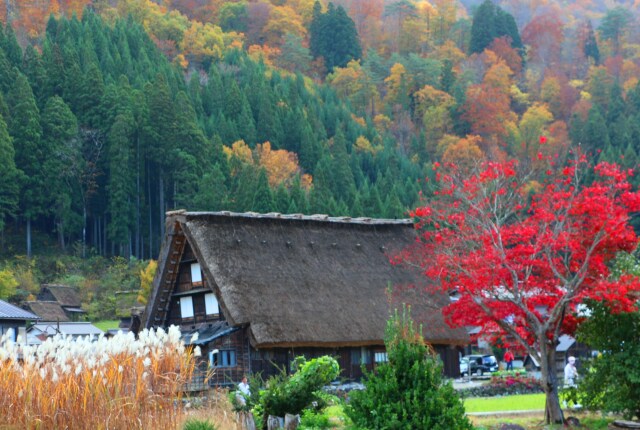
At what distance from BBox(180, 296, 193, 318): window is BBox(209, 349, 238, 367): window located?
239 centimetres

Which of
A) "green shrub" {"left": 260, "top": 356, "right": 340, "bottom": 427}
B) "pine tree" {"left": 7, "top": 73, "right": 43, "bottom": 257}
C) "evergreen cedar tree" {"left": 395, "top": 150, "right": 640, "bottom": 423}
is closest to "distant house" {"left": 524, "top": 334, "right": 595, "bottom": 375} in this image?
"evergreen cedar tree" {"left": 395, "top": 150, "right": 640, "bottom": 423}

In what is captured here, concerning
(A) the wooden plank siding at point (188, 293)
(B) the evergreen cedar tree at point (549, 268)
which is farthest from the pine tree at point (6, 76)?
(B) the evergreen cedar tree at point (549, 268)

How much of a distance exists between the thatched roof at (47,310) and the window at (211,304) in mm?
23643

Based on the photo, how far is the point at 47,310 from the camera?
54094mm

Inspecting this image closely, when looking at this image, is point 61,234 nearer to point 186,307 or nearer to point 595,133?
point 186,307

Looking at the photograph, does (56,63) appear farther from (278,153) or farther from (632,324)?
(632,324)

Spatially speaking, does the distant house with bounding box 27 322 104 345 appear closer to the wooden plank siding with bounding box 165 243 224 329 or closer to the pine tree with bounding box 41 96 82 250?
the wooden plank siding with bounding box 165 243 224 329

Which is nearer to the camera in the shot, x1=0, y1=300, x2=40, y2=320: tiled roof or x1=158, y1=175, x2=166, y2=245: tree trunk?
x1=0, y1=300, x2=40, y2=320: tiled roof

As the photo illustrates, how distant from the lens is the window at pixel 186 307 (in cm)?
3291

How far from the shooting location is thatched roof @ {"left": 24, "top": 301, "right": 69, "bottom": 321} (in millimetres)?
53625

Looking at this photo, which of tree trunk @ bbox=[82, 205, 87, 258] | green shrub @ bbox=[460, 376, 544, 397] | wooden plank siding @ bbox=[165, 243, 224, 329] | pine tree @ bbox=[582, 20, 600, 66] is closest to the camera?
green shrub @ bbox=[460, 376, 544, 397]

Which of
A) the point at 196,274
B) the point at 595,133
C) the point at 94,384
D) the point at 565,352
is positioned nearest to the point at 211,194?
the point at 565,352

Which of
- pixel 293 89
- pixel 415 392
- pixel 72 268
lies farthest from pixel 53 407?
pixel 293 89

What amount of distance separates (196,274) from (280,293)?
3.38 m
